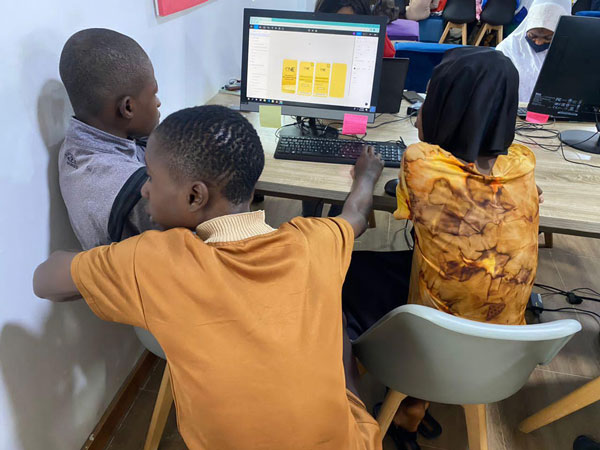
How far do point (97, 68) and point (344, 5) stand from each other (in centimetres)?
134

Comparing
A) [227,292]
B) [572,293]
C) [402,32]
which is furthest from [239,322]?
[402,32]

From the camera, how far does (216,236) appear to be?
2.35 ft

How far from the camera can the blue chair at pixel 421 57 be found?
2.42m

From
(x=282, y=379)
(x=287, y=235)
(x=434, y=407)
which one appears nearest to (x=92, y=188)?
(x=287, y=235)

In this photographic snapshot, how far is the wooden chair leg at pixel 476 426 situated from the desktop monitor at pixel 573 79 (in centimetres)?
106

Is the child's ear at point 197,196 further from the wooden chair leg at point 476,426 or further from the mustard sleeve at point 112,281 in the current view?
the wooden chair leg at point 476,426

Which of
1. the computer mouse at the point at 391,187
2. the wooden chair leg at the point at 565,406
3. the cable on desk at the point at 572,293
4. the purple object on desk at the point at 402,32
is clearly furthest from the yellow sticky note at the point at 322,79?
the purple object on desk at the point at 402,32

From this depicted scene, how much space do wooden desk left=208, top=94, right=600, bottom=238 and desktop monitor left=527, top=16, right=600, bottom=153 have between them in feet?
0.71

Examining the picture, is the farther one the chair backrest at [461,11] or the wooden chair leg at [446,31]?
the wooden chair leg at [446,31]

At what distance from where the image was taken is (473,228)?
0.97 meters

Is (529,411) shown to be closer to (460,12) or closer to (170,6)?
(170,6)

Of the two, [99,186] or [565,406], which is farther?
[565,406]

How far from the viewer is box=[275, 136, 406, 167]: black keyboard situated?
54.2 inches

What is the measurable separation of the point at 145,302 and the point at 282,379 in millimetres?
248
